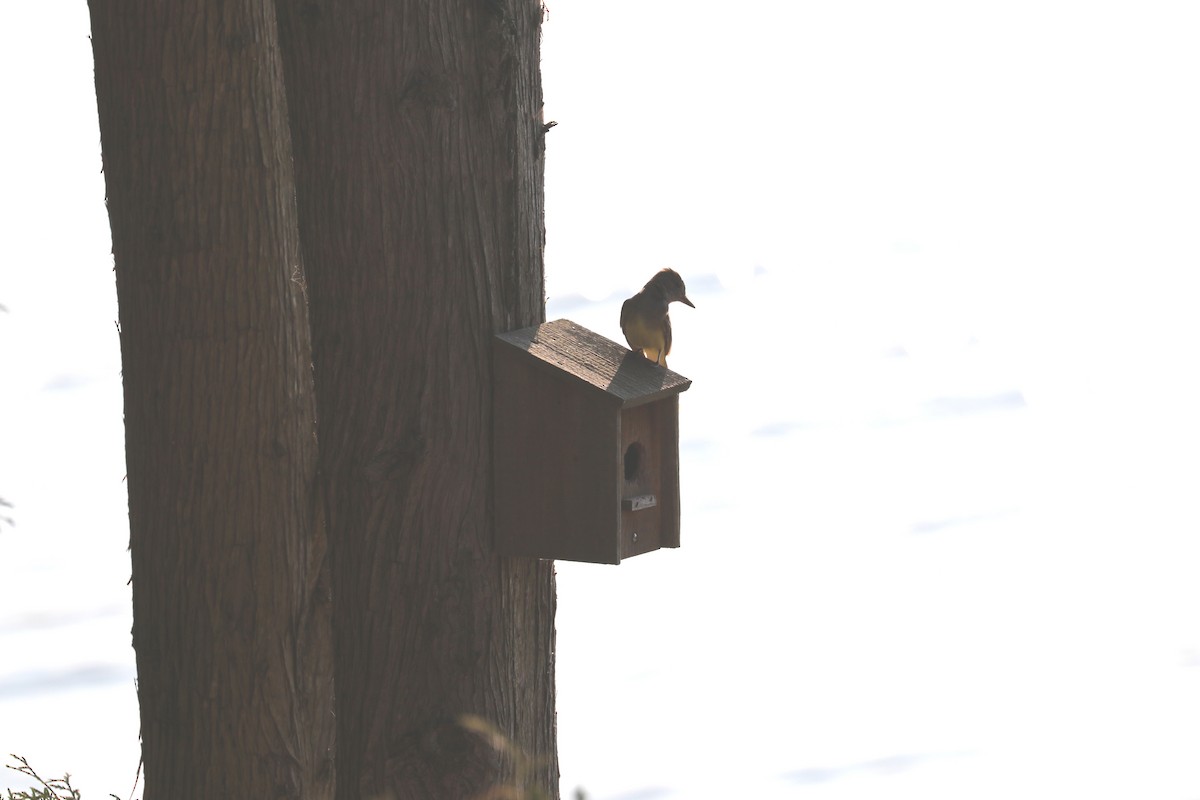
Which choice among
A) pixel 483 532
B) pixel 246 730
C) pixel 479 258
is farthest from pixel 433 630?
pixel 479 258

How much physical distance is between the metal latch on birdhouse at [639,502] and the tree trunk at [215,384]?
1094mm

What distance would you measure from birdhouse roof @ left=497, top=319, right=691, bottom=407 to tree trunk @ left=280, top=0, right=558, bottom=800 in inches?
7.8

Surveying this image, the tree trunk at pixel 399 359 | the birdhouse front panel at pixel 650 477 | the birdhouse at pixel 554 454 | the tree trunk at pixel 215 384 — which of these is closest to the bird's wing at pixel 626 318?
the birdhouse front panel at pixel 650 477

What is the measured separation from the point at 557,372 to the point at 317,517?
2.79 ft

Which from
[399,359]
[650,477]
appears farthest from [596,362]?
[399,359]

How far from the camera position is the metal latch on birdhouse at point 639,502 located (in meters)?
4.46

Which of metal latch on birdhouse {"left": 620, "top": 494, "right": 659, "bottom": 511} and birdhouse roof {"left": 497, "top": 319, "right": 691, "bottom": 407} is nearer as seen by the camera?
birdhouse roof {"left": 497, "top": 319, "right": 691, "bottom": 407}

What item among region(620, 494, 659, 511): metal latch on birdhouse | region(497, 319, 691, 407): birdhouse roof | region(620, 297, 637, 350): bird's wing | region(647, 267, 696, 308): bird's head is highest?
region(647, 267, 696, 308): bird's head

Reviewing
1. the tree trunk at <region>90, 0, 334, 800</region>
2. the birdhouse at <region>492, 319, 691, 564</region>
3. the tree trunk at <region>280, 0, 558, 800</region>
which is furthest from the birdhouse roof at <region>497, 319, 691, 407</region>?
the tree trunk at <region>90, 0, 334, 800</region>

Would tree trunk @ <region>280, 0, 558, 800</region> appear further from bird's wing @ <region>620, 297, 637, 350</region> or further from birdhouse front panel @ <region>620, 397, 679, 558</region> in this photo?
bird's wing @ <region>620, 297, 637, 350</region>

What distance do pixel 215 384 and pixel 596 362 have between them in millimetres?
1278

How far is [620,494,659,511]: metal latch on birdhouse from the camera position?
4457mm

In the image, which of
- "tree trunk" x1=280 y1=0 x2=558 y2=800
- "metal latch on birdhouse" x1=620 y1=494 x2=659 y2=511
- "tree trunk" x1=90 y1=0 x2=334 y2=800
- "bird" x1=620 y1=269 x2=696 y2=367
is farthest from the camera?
"bird" x1=620 y1=269 x2=696 y2=367

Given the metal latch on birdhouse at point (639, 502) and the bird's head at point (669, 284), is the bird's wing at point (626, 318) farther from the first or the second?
the metal latch on birdhouse at point (639, 502)
